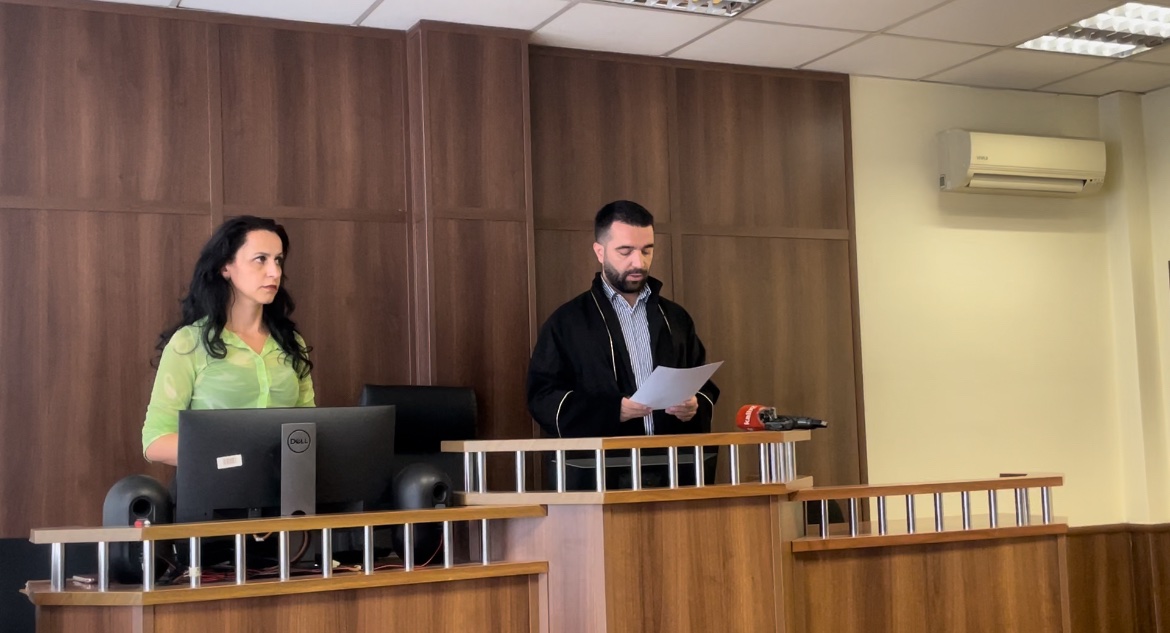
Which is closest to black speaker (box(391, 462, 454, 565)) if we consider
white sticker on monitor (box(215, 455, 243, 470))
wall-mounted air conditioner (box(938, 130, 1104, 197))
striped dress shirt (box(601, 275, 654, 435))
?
white sticker on monitor (box(215, 455, 243, 470))

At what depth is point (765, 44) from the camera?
17.9ft

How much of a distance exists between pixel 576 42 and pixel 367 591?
309cm

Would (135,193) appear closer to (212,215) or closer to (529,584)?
(212,215)

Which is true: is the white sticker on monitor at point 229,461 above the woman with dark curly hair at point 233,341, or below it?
below

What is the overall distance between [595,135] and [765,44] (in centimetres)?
88

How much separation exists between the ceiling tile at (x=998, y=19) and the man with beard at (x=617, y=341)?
188cm

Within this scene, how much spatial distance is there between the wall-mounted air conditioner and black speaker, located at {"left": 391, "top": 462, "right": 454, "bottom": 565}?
153 inches

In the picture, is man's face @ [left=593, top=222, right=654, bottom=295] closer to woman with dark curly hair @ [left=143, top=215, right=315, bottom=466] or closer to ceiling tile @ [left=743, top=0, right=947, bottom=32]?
woman with dark curly hair @ [left=143, top=215, right=315, bottom=466]

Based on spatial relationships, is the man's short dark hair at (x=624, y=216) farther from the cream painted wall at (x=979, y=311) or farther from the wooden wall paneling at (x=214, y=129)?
the cream painted wall at (x=979, y=311)

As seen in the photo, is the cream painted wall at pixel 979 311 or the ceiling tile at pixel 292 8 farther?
the cream painted wall at pixel 979 311

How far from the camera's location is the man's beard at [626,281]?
4120 mm

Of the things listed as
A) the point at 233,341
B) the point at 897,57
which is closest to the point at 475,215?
the point at 233,341

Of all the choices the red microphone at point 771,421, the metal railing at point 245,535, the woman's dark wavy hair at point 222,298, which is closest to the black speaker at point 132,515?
the metal railing at point 245,535

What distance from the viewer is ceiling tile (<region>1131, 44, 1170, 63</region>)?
5.71 metres
